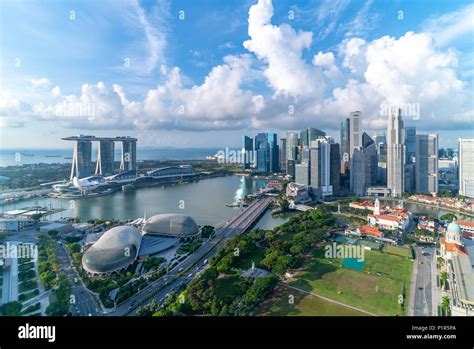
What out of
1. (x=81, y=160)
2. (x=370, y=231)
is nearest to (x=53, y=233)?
(x=370, y=231)

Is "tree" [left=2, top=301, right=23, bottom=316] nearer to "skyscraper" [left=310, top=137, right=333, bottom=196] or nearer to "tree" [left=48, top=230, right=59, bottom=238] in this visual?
"tree" [left=48, top=230, right=59, bottom=238]

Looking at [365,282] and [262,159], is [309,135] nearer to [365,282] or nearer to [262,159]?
[262,159]

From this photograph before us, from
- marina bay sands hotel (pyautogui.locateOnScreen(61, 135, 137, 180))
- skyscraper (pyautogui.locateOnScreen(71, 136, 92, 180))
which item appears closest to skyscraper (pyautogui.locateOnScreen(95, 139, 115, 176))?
marina bay sands hotel (pyautogui.locateOnScreen(61, 135, 137, 180))

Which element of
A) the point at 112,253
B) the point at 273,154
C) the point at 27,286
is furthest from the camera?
the point at 273,154

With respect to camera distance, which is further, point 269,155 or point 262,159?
point 269,155
